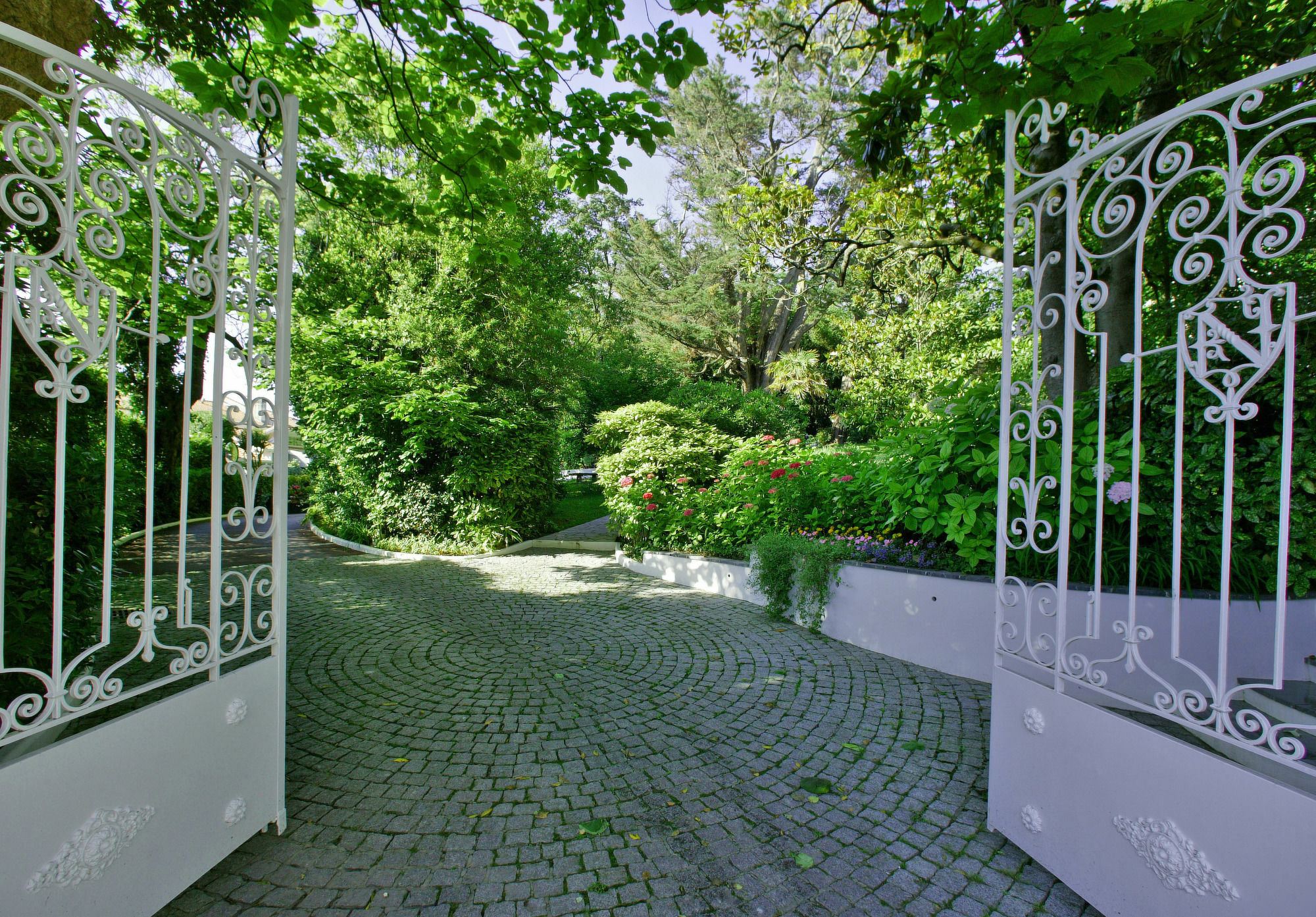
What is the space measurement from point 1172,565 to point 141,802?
394cm

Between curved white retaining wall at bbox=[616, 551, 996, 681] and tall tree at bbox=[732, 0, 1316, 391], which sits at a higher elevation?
tall tree at bbox=[732, 0, 1316, 391]

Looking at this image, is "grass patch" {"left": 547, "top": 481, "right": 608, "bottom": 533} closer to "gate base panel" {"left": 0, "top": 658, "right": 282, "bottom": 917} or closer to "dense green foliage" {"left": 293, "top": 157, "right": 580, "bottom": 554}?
"dense green foliage" {"left": 293, "top": 157, "right": 580, "bottom": 554}

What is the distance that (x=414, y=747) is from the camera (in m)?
3.25

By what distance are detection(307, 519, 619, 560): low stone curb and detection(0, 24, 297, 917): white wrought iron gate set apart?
594 centimetres

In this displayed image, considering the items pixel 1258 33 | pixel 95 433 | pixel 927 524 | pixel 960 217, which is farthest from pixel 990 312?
pixel 95 433

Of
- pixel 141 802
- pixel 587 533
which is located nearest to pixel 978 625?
pixel 141 802

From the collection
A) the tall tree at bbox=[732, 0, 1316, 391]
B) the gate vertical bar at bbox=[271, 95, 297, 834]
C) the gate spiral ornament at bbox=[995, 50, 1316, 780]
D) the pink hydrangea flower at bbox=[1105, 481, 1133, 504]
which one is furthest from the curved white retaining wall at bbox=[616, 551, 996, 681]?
the gate vertical bar at bbox=[271, 95, 297, 834]

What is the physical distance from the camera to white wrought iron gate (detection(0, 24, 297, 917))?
1720 millimetres

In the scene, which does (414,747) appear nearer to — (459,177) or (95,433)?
(95,433)

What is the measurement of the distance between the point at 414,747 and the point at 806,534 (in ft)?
13.8

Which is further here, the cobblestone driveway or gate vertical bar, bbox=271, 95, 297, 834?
gate vertical bar, bbox=271, 95, 297, 834

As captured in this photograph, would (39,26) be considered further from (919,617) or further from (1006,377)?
(919,617)

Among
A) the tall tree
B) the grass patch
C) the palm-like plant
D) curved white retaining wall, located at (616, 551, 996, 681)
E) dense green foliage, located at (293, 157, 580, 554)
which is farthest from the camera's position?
the palm-like plant

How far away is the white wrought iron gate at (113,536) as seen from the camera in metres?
1.72
